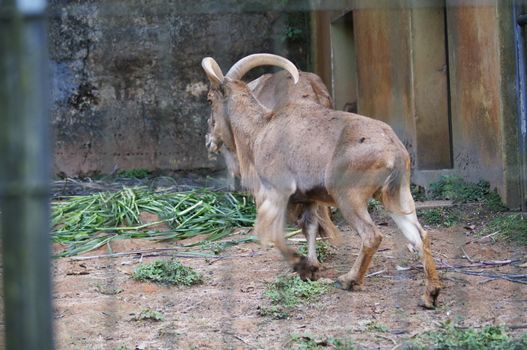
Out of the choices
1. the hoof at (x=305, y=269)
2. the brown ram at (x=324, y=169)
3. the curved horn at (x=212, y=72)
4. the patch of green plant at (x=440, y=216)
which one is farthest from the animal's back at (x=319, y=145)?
the patch of green plant at (x=440, y=216)

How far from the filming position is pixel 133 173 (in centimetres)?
1185

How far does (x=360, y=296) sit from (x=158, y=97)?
24.3 feet

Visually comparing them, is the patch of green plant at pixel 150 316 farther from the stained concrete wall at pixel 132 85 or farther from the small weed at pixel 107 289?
the stained concrete wall at pixel 132 85

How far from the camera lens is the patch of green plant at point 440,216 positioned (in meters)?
7.16

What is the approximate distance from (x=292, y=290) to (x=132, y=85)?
7.38 meters

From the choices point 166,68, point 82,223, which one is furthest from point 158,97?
point 82,223

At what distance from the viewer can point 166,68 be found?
1234 cm

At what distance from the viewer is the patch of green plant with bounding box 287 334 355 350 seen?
4.33 m

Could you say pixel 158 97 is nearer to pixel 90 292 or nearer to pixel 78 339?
pixel 90 292

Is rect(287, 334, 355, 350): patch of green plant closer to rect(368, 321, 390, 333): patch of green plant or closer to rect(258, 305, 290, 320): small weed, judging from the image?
rect(368, 321, 390, 333): patch of green plant

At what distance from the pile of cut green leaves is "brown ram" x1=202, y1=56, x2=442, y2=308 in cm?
118

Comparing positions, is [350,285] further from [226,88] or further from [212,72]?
[212,72]

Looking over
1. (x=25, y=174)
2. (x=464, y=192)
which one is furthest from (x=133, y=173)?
(x=25, y=174)

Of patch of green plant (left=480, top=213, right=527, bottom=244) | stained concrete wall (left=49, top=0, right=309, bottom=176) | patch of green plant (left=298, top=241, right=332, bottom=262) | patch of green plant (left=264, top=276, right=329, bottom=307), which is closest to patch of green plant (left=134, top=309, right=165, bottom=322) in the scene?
patch of green plant (left=264, top=276, right=329, bottom=307)
